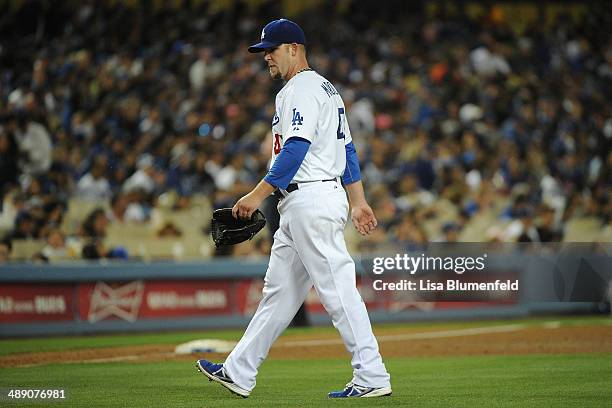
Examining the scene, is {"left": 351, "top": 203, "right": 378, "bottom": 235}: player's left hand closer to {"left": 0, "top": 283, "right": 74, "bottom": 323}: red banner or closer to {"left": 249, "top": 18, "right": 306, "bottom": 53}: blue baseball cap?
Answer: {"left": 249, "top": 18, "right": 306, "bottom": 53}: blue baseball cap

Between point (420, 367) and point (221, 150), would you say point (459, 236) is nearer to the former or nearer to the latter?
point (221, 150)

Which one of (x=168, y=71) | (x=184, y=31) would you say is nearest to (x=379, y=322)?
(x=168, y=71)

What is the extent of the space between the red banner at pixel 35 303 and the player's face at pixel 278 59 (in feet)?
25.0

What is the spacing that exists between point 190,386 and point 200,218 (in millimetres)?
9490

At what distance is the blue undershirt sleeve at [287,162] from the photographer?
5879mm

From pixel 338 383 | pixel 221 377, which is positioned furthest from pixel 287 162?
pixel 338 383

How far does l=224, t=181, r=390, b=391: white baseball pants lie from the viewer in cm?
600

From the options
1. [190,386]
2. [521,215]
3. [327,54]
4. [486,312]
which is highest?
[327,54]

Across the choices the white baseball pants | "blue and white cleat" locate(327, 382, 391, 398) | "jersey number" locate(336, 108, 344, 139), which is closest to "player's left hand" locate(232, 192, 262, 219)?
the white baseball pants

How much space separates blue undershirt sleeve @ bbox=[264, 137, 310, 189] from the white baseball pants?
0.62 ft

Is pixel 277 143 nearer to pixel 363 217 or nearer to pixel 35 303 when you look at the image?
pixel 363 217

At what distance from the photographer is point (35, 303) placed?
1310 cm

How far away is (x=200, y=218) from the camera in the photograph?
1644 cm

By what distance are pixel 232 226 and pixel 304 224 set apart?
1.67 feet
